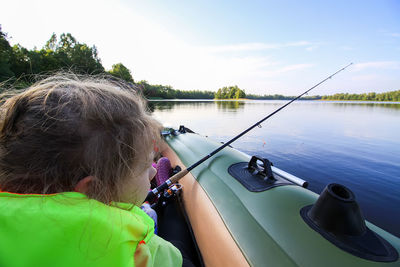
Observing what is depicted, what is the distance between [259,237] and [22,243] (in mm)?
1013

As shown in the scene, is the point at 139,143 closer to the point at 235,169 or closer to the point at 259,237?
the point at 259,237

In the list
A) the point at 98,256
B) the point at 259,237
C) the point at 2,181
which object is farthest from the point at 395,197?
the point at 2,181

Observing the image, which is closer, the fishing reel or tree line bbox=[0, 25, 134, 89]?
the fishing reel

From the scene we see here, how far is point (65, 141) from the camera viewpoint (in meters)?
0.50

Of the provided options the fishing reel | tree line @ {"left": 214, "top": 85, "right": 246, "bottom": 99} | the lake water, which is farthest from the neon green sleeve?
tree line @ {"left": 214, "top": 85, "right": 246, "bottom": 99}

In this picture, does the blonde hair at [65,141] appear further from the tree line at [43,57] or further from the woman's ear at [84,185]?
the tree line at [43,57]

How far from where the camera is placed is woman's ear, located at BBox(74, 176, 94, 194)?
0.50m

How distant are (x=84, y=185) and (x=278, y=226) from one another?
1044 mm

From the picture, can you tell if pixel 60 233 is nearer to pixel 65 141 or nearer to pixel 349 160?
pixel 65 141

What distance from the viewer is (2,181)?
467 mm

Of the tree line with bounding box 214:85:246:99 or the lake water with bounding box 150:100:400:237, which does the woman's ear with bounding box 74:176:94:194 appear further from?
the tree line with bounding box 214:85:246:99

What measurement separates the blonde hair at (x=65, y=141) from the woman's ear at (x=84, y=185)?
0.03ft

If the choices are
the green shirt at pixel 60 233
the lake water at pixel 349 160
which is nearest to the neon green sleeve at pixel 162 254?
the green shirt at pixel 60 233

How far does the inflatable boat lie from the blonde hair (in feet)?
2.63
